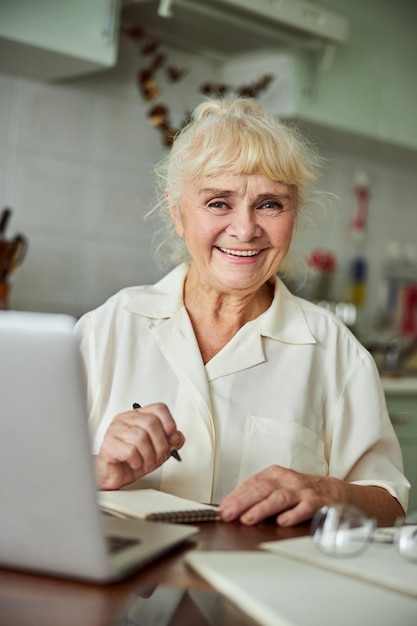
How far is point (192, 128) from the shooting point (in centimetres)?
160

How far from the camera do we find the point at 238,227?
1548 mm

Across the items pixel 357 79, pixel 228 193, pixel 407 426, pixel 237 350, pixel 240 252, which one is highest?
pixel 357 79

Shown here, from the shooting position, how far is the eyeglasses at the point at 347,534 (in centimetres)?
91

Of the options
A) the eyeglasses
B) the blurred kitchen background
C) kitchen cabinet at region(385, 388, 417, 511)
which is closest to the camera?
the eyeglasses

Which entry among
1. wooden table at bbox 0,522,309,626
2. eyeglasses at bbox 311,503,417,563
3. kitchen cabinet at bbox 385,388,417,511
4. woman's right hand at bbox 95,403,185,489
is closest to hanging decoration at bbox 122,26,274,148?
kitchen cabinet at bbox 385,388,417,511

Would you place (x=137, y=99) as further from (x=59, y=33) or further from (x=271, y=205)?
(x=271, y=205)

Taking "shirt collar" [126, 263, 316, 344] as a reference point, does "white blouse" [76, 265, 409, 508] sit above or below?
below

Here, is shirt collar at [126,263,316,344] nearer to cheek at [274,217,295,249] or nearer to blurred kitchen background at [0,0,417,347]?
cheek at [274,217,295,249]

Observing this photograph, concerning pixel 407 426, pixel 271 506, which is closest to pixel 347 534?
pixel 271 506

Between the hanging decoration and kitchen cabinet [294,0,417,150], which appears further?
kitchen cabinet [294,0,417,150]

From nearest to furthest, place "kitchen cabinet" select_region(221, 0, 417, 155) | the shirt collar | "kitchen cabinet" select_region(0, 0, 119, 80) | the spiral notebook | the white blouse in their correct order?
the spiral notebook, the white blouse, the shirt collar, "kitchen cabinet" select_region(0, 0, 119, 80), "kitchen cabinet" select_region(221, 0, 417, 155)

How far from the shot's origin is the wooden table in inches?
27.6

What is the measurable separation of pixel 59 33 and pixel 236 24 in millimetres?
603

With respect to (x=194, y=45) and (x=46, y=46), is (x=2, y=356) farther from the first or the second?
(x=194, y=45)
